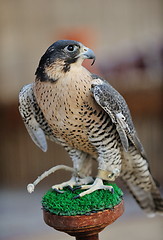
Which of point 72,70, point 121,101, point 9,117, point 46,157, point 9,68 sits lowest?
point 46,157

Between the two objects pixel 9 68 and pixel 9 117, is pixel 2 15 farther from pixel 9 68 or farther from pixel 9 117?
pixel 9 117

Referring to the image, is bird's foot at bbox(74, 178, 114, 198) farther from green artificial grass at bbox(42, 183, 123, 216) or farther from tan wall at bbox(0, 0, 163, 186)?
tan wall at bbox(0, 0, 163, 186)

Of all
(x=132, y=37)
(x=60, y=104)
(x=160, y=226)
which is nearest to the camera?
(x=60, y=104)

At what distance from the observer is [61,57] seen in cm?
123

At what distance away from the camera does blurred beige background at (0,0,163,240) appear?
12.6 ft

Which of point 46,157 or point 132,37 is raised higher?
point 132,37

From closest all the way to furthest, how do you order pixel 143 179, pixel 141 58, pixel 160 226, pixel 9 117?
pixel 143 179, pixel 160 226, pixel 9 117, pixel 141 58

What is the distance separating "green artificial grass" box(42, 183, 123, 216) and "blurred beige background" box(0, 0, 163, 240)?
7.74 feet

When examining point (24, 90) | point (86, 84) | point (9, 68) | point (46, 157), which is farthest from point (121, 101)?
point (9, 68)

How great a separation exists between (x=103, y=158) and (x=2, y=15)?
354 centimetres

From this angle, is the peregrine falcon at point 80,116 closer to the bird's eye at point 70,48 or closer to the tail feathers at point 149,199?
the bird's eye at point 70,48

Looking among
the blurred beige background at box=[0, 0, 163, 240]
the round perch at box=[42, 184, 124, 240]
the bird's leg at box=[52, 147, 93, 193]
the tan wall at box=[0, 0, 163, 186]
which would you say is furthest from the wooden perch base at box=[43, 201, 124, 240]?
the tan wall at box=[0, 0, 163, 186]

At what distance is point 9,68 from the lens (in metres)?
4.57

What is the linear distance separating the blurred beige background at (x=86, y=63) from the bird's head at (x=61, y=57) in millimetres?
2552
